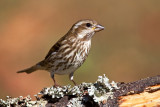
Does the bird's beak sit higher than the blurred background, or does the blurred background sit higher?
the blurred background

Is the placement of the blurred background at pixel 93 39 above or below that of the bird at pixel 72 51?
above

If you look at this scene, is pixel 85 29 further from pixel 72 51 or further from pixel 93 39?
pixel 93 39

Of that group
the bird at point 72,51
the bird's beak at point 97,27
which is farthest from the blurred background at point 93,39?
the bird's beak at point 97,27

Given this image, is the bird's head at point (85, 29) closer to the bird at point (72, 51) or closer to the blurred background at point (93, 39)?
the bird at point (72, 51)

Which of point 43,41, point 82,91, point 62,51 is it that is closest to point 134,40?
point 43,41

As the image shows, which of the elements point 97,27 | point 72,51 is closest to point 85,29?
point 97,27

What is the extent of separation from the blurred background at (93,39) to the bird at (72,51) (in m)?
2.91

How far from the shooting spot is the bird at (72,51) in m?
8.47

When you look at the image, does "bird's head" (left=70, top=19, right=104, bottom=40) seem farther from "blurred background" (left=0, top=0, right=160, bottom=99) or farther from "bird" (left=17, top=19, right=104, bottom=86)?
"blurred background" (left=0, top=0, right=160, bottom=99)

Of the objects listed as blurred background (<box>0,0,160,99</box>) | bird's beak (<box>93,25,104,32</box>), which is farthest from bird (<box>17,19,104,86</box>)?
blurred background (<box>0,0,160,99</box>)

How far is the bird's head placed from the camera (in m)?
8.97

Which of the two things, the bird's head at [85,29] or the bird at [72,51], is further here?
the bird's head at [85,29]

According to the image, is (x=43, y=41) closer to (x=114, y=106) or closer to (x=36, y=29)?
(x=36, y=29)

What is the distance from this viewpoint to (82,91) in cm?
641
